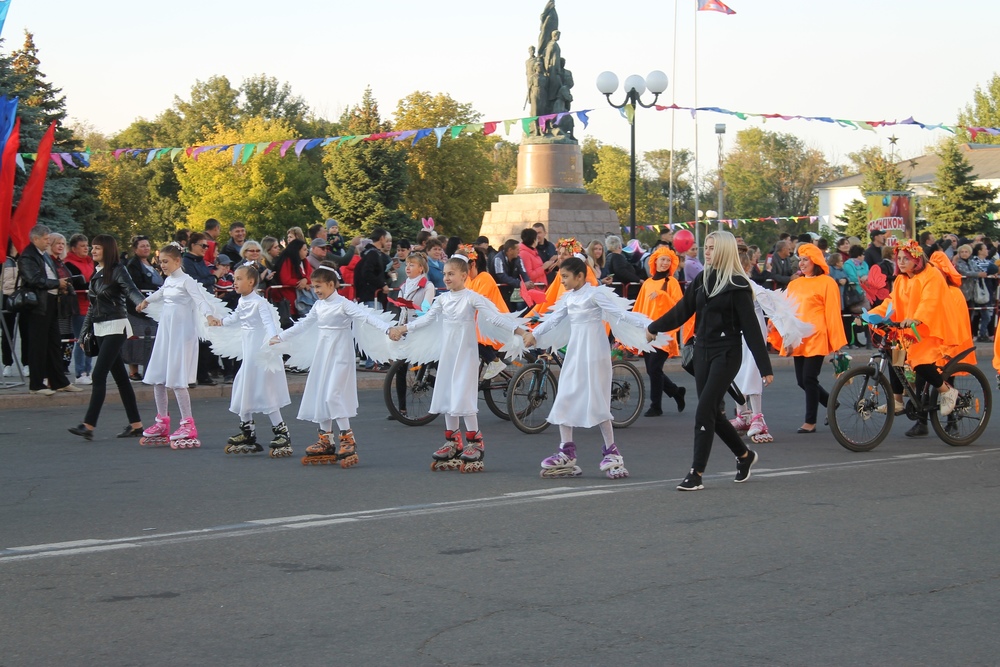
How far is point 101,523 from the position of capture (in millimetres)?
7863

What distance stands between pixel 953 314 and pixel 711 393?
3650 millimetres

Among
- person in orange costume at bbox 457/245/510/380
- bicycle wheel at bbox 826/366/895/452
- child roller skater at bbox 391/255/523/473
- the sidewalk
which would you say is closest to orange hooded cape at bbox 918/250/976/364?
bicycle wheel at bbox 826/366/895/452

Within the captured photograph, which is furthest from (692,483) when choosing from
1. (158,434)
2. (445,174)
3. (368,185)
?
(445,174)

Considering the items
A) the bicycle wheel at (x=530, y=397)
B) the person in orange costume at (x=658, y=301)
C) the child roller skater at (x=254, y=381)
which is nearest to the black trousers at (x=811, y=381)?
the person in orange costume at (x=658, y=301)

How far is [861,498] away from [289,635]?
4653 millimetres

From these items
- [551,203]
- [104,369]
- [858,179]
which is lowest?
[104,369]

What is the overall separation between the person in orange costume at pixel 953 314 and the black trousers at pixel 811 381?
1.27 m

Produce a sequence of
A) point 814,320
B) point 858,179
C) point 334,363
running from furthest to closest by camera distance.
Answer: point 858,179 → point 814,320 → point 334,363

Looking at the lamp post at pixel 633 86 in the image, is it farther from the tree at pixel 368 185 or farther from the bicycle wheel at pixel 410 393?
the tree at pixel 368 185

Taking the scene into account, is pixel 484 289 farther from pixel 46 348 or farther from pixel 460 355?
pixel 46 348

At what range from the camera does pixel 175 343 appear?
1182 cm

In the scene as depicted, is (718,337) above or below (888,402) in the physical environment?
above

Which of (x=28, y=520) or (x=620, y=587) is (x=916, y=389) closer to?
(x=620, y=587)

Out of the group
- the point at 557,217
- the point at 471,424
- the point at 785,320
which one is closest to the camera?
the point at 471,424
